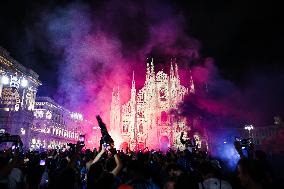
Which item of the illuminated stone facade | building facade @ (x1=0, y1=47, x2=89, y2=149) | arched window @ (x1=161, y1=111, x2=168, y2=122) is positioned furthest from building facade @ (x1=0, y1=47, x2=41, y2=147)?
arched window @ (x1=161, y1=111, x2=168, y2=122)

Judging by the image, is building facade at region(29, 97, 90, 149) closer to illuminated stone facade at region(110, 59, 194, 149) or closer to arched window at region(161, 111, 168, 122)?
illuminated stone facade at region(110, 59, 194, 149)

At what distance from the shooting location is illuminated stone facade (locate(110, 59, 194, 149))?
165 ft

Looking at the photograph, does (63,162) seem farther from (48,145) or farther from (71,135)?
(71,135)

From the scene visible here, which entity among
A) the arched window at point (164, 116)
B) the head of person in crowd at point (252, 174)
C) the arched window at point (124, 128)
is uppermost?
the arched window at point (164, 116)

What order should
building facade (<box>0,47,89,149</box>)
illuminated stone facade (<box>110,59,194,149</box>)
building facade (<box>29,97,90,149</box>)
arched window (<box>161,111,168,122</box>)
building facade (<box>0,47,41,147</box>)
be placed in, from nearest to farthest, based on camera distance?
building facade (<box>0,47,41,147</box>) → building facade (<box>0,47,89,149</box>) → illuminated stone facade (<box>110,59,194,149</box>) → arched window (<box>161,111,168,122</box>) → building facade (<box>29,97,90,149</box>)

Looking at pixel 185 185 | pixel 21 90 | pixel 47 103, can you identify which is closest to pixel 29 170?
pixel 185 185

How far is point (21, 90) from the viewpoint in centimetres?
5447

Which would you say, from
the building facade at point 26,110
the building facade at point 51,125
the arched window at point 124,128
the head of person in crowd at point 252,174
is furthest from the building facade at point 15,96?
the head of person in crowd at point 252,174

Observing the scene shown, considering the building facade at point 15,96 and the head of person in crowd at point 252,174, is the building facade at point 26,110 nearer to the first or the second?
the building facade at point 15,96

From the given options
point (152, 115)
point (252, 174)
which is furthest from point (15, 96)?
point (252, 174)

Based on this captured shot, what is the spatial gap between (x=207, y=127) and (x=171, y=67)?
1654 cm

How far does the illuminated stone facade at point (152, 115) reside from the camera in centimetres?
5019

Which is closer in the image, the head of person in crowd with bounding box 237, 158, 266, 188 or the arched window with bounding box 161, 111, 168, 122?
the head of person in crowd with bounding box 237, 158, 266, 188

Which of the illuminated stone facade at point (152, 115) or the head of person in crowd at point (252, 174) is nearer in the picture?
the head of person in crowd at point (252, 174)
